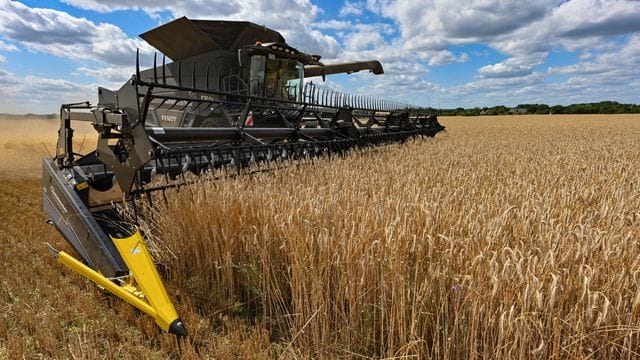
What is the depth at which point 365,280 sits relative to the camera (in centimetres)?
181

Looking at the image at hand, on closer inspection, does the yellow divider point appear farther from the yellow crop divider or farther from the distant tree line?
the distant tree line

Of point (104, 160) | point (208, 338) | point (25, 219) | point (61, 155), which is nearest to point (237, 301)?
point (208, 338)

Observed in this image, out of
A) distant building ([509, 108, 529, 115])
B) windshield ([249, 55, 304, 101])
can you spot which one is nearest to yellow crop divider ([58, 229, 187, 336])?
windshield ([249, 55, 304, 101])

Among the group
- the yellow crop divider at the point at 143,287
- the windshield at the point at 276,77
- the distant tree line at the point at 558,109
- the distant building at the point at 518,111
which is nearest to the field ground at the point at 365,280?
the yellow crop divider at the point at 143,287

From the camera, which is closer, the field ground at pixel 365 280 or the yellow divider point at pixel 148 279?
the field ground at pixel 365 280

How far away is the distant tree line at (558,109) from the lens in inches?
2108

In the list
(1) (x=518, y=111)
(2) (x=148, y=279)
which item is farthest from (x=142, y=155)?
(1) (x=518, y=111)

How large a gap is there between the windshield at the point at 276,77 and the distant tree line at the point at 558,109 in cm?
4772

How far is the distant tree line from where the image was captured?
53.5 m

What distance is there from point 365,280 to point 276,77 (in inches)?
279

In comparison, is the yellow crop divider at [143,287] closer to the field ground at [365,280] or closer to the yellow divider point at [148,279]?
the yellow divider point at [148,279]

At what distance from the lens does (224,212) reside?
2.64 metres

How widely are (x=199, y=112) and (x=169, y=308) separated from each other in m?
4.79

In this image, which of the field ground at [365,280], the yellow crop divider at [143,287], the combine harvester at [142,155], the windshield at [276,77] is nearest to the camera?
the field ground at [365,280]
